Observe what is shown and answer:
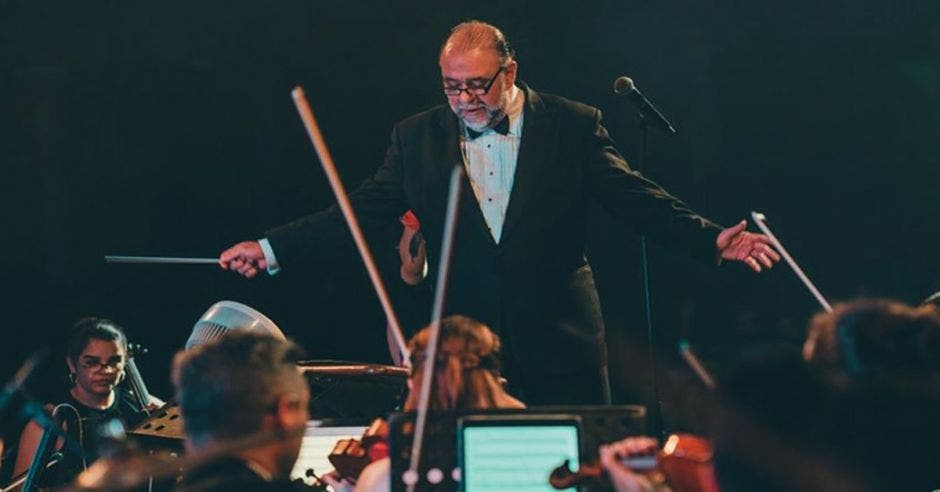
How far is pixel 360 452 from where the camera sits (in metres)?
3.41

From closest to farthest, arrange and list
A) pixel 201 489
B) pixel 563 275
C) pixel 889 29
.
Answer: pixel 201 489
pixel 563 275
pixel 889 29

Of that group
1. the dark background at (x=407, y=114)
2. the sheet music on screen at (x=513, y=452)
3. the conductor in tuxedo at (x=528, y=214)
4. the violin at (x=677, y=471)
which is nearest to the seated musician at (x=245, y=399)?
the sheet music on screen at (x=513, y=452)

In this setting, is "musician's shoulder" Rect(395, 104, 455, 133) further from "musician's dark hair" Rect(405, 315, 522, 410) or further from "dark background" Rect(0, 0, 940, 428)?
"dark background" Rect(0, 0, 940, 428)

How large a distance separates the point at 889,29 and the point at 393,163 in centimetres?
228

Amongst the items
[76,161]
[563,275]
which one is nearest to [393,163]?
[563,275]

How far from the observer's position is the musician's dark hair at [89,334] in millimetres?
5645

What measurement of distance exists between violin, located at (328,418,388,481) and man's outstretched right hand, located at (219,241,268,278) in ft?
3.98

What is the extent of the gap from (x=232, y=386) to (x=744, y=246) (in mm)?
2048

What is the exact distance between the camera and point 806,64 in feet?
19.7

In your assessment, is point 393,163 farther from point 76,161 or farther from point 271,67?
point 76,161

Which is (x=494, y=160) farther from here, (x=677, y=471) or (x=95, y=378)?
(x=95, y=378)

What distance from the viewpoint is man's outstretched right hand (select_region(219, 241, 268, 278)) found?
458cm

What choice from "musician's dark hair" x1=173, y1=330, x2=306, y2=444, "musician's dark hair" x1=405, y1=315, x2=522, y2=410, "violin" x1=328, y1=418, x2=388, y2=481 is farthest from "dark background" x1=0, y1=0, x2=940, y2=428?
"musician's dark hair" x1=173, y1=330, x2=306, y2=444

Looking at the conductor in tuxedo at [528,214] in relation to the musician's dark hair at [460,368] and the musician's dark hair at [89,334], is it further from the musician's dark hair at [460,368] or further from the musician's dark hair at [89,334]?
the musician's dark hair at [89,334]
